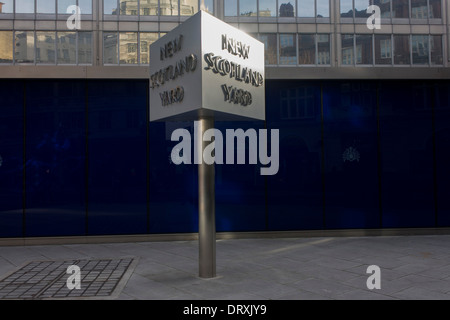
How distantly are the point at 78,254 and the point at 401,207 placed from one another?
32.9 ft

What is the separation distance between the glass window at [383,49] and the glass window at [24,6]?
3389cm

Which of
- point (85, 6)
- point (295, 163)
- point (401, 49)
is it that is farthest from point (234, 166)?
point (401, 49)

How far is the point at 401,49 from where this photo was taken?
40.0 m

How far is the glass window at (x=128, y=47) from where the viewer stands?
→ 121ft

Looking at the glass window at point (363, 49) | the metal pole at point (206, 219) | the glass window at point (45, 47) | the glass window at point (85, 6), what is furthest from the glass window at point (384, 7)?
the metal pole at point (206, 219)

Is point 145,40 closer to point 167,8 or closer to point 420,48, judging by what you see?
point 167,8

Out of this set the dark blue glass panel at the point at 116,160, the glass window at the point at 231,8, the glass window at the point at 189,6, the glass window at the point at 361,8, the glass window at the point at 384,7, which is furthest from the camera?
the glass window at the point at 384,7

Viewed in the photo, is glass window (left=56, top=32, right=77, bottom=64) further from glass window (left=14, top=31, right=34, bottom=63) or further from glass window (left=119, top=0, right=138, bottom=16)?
glass window (left=119, top=0, right=138, bottom=16)

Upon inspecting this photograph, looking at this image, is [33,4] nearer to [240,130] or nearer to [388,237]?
[240,130]

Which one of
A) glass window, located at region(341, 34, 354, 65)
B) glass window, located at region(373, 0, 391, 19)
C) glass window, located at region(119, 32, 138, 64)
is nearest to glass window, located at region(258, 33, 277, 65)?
glass window, located at region(341, 34, 354, 65)

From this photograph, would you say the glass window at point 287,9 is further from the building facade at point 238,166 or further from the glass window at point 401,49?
the building facade at point 238,166

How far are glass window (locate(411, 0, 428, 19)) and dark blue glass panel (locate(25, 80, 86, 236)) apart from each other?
37.8 meters
